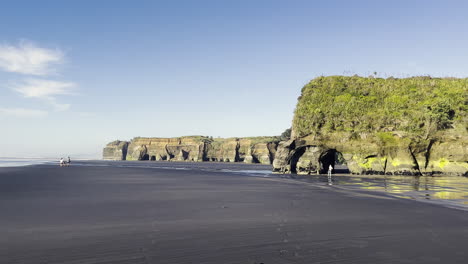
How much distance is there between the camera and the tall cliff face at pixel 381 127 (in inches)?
2114

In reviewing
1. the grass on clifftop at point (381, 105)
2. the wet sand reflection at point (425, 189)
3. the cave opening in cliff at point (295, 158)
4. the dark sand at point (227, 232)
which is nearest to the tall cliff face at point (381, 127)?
the grass on clifftop at point (381, 105)

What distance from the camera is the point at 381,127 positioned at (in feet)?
188

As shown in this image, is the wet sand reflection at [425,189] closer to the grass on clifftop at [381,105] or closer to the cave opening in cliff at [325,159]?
the grass on clifftop at [381,105]

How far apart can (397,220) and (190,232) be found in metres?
9.20

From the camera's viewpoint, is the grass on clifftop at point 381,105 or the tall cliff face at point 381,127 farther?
the grass on clifftop at point 381,105

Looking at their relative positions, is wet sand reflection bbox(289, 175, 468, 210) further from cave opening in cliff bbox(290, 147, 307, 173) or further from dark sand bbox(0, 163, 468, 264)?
cave opening in cliff bbox(290, 147, 307, 173)

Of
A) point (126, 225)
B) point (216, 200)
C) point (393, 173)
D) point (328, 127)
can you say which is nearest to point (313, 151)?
point (328, 127)

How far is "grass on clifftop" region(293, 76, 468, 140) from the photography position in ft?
180

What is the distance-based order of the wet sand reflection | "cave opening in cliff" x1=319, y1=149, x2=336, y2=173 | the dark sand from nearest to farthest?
the dark sand
the wet sand reflection
"cave opening in cliff" x1=319, y1=149, x2=336, y2=173

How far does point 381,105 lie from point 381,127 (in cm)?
546

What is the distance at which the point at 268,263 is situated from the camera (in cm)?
863

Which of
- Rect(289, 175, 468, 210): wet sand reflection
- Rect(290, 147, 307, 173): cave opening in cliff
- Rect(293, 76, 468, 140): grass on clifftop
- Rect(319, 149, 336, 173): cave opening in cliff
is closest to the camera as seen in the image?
Rect(289, 175, 468, 210): wet sand reflection

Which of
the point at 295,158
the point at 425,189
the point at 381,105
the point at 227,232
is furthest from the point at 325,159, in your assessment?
the point at 227,232

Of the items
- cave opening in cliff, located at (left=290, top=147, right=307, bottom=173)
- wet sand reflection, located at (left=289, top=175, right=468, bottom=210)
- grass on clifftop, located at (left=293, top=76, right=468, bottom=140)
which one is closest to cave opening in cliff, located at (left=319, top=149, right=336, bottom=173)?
cave opening in cliff, located at (left=290, top=147, right=307, bottom=173)
